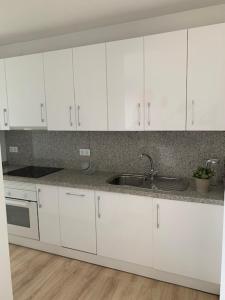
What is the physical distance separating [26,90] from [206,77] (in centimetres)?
195

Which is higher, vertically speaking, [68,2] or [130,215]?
[68,2]

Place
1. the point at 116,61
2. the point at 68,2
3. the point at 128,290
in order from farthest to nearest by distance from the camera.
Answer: the point at 116,61, the point at 128,290, the point at 68,2

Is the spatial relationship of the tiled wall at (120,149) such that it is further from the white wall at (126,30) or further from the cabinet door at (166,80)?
the white wall at (126,30)

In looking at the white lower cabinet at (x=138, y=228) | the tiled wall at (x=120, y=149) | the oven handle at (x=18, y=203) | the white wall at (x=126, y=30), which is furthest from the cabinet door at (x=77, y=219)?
the white wall at (x=126, y=30)

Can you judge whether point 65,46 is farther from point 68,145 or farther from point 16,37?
point 68,145

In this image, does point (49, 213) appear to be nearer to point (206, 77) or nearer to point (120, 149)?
point (120, 149)

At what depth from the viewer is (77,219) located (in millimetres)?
2520

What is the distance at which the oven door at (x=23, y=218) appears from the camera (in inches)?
108

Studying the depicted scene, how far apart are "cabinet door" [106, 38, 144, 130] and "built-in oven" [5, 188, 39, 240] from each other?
129 centimetres

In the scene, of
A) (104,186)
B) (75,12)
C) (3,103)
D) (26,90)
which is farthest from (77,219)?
(75,12)

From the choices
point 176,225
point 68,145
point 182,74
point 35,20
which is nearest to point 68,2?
point 35,20

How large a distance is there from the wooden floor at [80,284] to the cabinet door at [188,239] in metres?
0.18

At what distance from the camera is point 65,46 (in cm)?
290

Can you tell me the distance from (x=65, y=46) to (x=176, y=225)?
2322 millimetres
